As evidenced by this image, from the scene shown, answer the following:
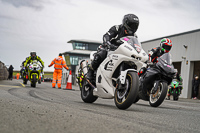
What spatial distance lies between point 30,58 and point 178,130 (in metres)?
14.0

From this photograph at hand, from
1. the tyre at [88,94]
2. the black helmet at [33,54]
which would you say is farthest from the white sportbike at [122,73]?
the black helmet at [33,54]

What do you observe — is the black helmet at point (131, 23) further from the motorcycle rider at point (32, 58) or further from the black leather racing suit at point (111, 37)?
the motorcycle rider at point (32, 58)

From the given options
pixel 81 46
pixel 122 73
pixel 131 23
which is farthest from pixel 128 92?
pixel 81 46

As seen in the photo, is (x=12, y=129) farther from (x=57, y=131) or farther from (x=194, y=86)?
(x=194, y=86)

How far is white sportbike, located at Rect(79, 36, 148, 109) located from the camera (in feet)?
17.7

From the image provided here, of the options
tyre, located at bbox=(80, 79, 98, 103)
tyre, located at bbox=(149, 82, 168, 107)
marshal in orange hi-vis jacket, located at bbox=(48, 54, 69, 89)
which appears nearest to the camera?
tyre, located at bbox=(80, 79, 98, 103)

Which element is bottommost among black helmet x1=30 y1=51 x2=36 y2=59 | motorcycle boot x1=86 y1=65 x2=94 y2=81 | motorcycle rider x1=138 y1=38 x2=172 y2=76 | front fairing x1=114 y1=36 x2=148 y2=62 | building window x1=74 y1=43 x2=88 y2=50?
motorcycle boot x1=86 y1=65 x2=94 y2=81

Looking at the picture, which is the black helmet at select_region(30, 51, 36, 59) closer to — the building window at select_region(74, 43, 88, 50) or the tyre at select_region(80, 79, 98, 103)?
the tyre at select_region(80, 79, 98, 103)

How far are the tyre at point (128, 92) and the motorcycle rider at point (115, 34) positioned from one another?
955 mm

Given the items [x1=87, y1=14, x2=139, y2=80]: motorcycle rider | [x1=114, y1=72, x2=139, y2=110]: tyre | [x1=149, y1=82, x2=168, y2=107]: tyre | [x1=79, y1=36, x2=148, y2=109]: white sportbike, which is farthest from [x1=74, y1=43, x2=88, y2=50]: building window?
[x1=114, y1=72, x2=139, y2=110]: tyre

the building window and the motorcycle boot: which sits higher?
the building window

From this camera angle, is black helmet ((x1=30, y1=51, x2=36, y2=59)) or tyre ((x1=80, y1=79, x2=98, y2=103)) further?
black helmet ((x1=30, y1=51, x2=36, y2=59))

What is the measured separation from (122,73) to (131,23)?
46.7 inches

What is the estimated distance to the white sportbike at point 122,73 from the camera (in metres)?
5.41
